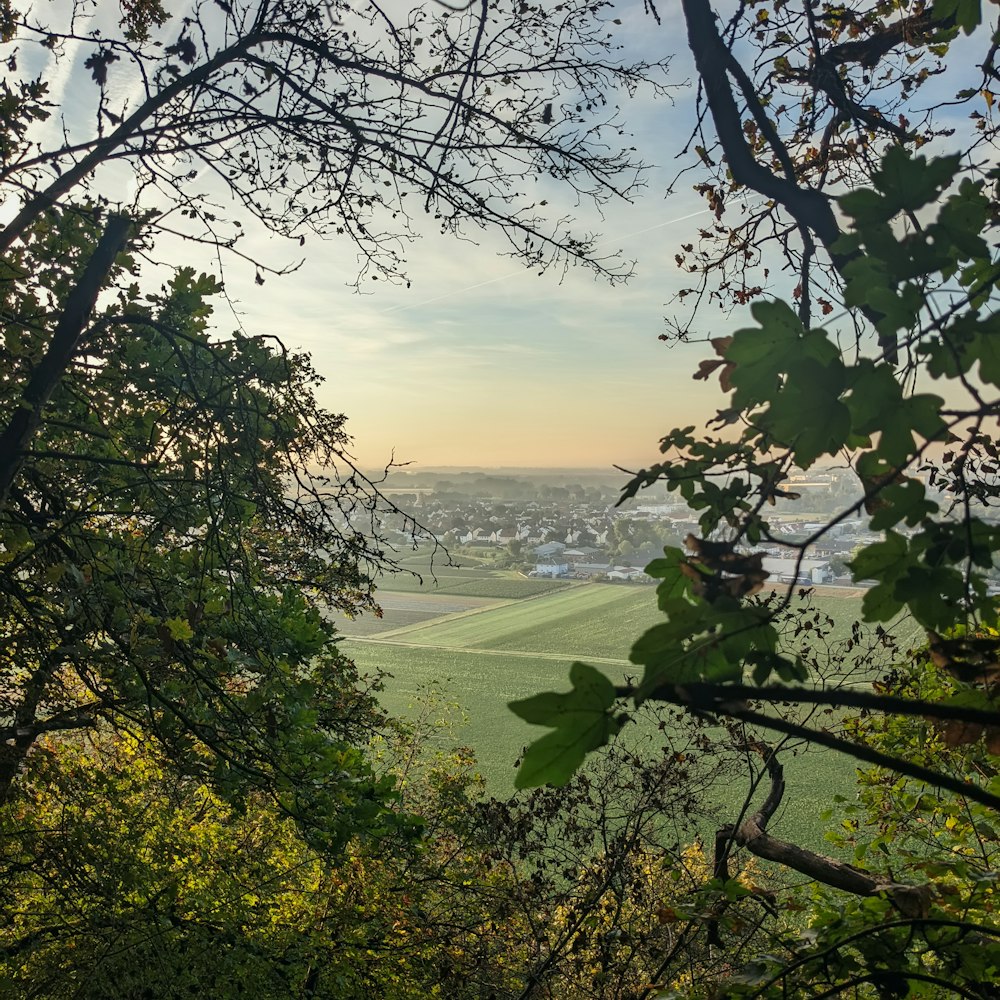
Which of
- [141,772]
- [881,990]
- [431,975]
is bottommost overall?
[431,975]

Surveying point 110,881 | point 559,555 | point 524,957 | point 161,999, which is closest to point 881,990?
point 110,881

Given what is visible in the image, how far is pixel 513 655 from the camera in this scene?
5153 centimetres

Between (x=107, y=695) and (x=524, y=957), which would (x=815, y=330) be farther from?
(x=524, y=957)

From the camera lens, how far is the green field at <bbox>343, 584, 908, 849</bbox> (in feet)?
116

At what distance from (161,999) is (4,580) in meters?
5.89

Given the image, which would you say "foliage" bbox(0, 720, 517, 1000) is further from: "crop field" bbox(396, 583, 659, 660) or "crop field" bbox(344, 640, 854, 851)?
"crop field" bbox(396, 583, 659, 660)

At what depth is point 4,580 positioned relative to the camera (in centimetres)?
374

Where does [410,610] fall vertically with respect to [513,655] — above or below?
above

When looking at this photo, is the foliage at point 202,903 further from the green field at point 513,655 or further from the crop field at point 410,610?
the crop field at point 410,610

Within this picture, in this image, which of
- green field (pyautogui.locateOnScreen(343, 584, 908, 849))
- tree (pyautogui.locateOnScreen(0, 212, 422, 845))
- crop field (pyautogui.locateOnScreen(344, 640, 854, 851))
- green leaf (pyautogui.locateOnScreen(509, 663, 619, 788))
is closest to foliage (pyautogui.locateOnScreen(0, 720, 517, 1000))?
tree (pyautogui.locateOnScreen(0, 212, 422, 845))

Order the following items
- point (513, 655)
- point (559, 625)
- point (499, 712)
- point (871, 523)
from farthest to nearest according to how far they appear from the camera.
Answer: point (559, 625)
point (513, 655)
point (499, 712)
point (871, 523)

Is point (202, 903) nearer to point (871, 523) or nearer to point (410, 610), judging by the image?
point (871, 523)

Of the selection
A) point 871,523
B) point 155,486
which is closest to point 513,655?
point 155,486

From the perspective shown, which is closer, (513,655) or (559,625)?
(513,655)
